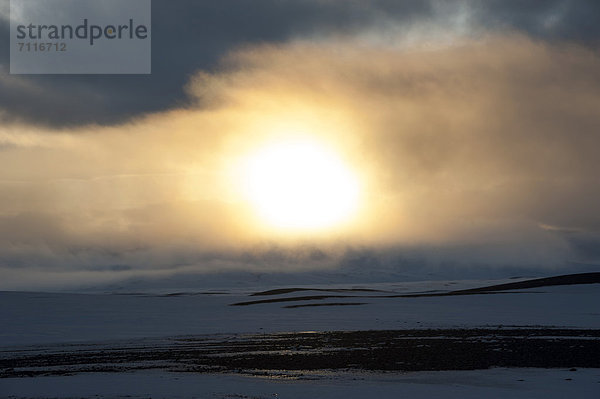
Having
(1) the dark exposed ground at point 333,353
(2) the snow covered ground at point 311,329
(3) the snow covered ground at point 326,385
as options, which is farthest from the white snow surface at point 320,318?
(3) the snow covered ground at point 326,385

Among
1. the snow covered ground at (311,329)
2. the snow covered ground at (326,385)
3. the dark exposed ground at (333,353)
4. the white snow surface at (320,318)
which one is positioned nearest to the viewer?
the snow covered ground at (326,385)

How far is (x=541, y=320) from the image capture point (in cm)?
4484

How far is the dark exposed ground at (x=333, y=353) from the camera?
25828 millimetres

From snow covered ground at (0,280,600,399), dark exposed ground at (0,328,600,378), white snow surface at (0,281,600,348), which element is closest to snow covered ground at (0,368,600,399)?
snow covered ground at (0,280,600,399)

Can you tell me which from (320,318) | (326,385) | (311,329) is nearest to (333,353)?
(326,385)

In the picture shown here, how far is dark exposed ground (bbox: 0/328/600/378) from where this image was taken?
2583 cm

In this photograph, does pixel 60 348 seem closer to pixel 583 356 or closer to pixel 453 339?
pixel 453 339

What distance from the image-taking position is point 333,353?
29641 mm

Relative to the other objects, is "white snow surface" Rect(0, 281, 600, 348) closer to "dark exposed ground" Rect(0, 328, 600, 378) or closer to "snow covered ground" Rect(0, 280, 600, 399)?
"snow covered ground" Rect(0, 280, 600, 399)

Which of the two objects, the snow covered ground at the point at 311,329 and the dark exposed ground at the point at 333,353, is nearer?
the snow covered ground at the point at 311,329

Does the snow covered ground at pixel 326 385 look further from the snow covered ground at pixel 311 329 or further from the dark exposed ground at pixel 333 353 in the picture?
the dark exposed ground at pixel 333 353

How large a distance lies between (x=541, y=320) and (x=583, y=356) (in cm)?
1912

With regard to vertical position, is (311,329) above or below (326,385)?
above

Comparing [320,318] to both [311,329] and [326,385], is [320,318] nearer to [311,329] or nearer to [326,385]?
[311,329]
